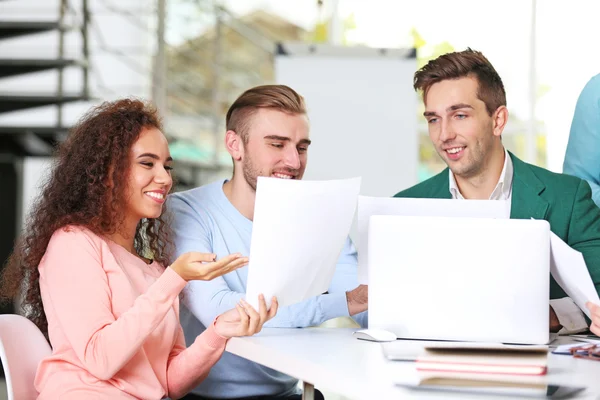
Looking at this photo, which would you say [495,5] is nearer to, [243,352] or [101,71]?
[101,71]

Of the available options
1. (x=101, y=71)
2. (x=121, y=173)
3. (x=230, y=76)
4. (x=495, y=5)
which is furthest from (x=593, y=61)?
(x=121, y=173)

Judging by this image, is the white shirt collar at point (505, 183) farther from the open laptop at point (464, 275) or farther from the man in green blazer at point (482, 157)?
the open laptop at point (464, 275)

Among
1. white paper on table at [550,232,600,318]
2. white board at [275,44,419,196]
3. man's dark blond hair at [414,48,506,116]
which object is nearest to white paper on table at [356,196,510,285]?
white paper on table at [550,232,600,318]

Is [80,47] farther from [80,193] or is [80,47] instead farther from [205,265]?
[205,265]

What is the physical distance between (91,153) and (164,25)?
13.2 feet

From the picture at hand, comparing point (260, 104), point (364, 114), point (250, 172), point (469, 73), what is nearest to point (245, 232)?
point (250, 172)

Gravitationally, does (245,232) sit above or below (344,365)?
above

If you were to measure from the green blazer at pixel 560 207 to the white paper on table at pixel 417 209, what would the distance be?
15.5 inches

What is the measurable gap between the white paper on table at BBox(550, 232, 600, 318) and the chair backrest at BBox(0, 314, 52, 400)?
3.57 ft

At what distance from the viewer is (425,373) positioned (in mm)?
1192

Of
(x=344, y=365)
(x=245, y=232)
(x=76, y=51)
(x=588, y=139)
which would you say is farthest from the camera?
(x=76, y=51)

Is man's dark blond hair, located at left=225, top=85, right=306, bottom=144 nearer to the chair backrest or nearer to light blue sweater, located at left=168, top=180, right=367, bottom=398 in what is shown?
light blue sweater, located at left=168, top=180, right=367, bottom=398

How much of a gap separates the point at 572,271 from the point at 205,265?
0.74m

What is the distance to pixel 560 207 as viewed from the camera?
212cm
